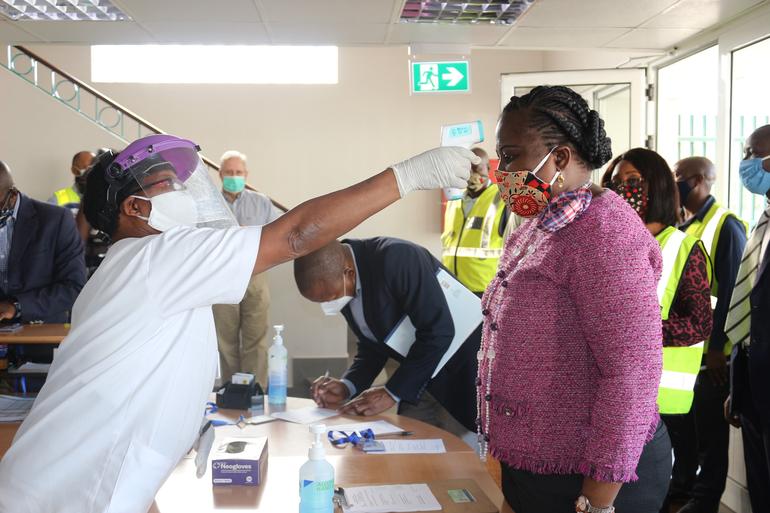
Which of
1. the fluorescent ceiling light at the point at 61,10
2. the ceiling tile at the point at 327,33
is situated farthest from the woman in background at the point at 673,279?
the fluorescent ceiling light at the point at 61,10

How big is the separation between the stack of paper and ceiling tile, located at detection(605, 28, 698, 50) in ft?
12.8

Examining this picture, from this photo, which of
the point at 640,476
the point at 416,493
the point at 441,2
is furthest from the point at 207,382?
the point at 441,2

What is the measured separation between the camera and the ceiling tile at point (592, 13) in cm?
380

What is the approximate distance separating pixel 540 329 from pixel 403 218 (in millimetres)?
6137

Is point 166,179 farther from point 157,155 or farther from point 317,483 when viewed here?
point 317,483

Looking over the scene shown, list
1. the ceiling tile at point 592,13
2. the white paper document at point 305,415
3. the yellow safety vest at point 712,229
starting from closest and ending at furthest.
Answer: the white paper document at point 305,415 → the yellow safety vest at point 712,229 → the ceiling tile at point 592,13

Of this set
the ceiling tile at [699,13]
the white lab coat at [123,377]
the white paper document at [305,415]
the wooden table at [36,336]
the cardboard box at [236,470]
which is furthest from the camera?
the ceiling tile at [699,13]

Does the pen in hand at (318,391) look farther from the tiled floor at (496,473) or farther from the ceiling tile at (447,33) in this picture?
the ceiling tile at (447,33)

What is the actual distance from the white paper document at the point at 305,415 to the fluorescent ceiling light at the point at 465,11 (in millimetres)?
2548

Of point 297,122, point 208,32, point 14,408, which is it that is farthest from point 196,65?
point 14,408

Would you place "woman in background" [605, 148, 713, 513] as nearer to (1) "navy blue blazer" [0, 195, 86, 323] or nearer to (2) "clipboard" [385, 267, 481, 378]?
(2) "clipboard" [385, 267, 481, 378]

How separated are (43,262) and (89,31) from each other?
2084 mm

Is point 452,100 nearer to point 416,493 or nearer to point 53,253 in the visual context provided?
point 53,253

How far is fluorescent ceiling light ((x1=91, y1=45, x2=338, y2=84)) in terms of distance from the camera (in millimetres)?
7250
